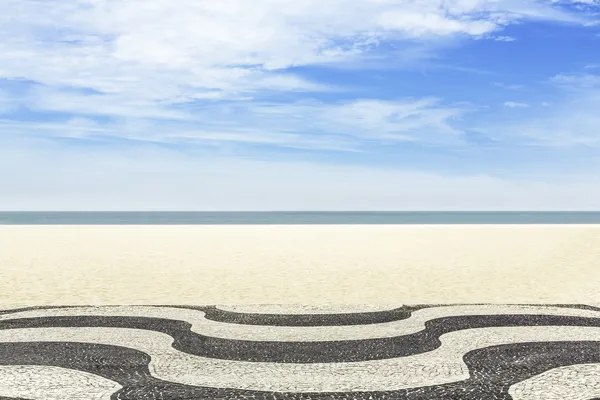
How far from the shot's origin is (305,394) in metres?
7.04

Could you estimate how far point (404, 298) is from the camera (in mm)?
15492

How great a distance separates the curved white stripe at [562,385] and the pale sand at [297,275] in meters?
6.62

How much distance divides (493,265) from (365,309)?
38.9ft

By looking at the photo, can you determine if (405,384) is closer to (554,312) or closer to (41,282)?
(554,312)

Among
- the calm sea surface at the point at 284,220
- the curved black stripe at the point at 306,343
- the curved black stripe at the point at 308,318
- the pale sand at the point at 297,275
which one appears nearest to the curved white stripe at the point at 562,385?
the curved black stripe at the point at 306,343

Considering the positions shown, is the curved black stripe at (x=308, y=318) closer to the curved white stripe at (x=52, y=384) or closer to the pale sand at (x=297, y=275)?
the pale sand at (x=297, y=275)

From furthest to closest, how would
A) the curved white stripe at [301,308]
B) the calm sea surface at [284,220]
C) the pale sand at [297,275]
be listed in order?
the calm sea surface at [284,220] < the pale sand at [297,275] < the curved white stripe at [301,308]

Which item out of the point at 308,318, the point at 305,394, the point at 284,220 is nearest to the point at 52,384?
the point at 305,394

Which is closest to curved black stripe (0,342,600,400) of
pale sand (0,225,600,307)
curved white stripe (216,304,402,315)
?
curved white stripe (216,304,402,315)

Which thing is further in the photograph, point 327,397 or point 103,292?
point 103,292

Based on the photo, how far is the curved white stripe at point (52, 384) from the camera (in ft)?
23.0

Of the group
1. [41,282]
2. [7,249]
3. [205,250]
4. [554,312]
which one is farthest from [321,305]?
[7,249]

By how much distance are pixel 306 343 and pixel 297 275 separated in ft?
33.1

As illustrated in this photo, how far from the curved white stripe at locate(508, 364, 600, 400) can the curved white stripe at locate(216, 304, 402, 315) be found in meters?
5.31
